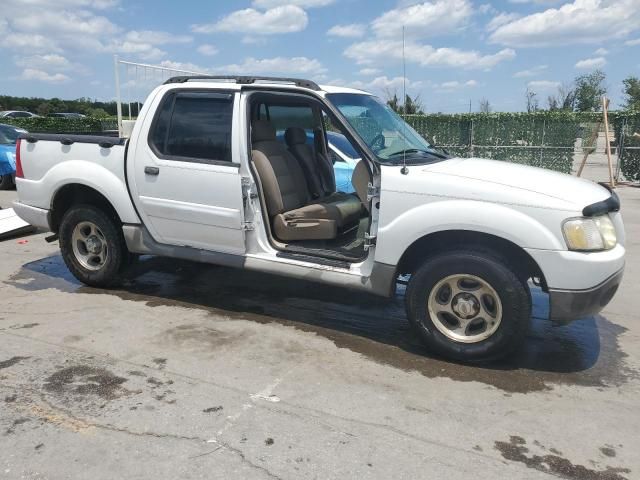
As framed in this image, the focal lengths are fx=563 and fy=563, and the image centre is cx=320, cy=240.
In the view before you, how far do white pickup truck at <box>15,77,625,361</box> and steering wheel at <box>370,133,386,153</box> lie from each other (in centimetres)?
1

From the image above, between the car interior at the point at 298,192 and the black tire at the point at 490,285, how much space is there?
0.59 m

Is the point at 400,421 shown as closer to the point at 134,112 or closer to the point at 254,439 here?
the point at 254,439

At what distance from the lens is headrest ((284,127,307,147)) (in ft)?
17.7

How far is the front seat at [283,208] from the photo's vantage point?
188 inches

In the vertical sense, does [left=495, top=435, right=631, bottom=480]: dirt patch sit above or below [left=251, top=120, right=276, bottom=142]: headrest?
below

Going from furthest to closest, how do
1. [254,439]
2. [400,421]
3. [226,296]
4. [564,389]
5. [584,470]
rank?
[226,296] < [564,389] < [400,421] < [254,439] < [584,470]

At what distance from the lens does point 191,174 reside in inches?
186

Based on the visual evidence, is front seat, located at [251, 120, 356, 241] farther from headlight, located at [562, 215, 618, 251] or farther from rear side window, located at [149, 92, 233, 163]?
headlight, located at [562, 215, 618, 251]

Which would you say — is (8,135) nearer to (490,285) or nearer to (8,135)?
(8,135)

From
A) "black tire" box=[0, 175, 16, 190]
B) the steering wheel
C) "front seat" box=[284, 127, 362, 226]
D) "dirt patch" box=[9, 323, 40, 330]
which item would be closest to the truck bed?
"dirt patch" box=[9, 323, 40, 330]

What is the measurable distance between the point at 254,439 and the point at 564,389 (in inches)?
81.4

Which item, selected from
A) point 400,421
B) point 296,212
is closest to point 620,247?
point 400,421

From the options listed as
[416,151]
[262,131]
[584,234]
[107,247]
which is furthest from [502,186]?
[107,247]

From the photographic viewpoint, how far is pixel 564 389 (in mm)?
3693
